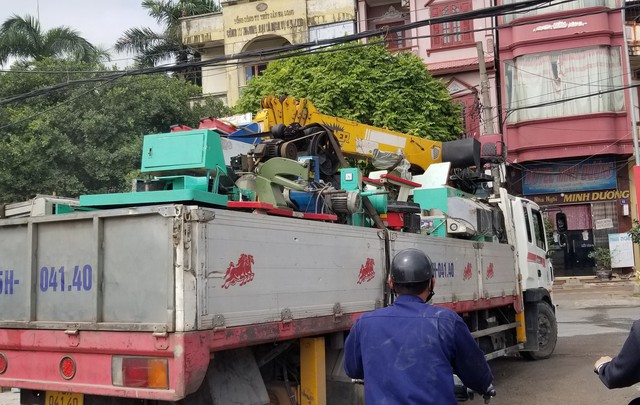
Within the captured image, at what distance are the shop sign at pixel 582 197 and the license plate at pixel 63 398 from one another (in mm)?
22330

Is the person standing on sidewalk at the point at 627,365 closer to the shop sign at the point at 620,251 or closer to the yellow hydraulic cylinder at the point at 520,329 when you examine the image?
the yellow hydraulic cylinder at the point at 520,329

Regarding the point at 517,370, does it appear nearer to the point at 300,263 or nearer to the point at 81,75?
the point at 300,263

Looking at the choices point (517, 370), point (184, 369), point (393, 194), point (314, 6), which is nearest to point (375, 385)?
point (184, 369)

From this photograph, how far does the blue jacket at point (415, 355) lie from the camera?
283 cm

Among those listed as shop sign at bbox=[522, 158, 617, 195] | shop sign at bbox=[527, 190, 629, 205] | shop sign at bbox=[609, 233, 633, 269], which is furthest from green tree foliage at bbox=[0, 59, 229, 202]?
shop sign at bbox=[609, 233, 633, 269]

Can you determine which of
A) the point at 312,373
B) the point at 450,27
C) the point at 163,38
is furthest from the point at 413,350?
the point at 163,38

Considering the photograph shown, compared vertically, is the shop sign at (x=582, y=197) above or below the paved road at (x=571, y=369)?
above

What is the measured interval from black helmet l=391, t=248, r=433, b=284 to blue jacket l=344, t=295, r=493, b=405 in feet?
0.27

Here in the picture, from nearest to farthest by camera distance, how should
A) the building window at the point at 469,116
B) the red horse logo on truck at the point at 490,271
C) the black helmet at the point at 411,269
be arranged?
the black helmet at the point at 411,269
the red horse logo on truck at the point at 490,271
the building window at the point at 469,116

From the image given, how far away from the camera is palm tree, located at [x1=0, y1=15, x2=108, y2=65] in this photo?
79.5ft

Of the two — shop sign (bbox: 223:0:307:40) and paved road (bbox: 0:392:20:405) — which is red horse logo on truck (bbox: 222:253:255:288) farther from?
shop sign (bbox: 223:0:307:40)

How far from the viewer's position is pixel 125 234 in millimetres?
4242

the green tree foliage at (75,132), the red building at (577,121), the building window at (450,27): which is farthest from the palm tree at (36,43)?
the red building at (577,121)

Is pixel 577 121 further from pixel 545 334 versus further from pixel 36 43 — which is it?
pixel 36 43
